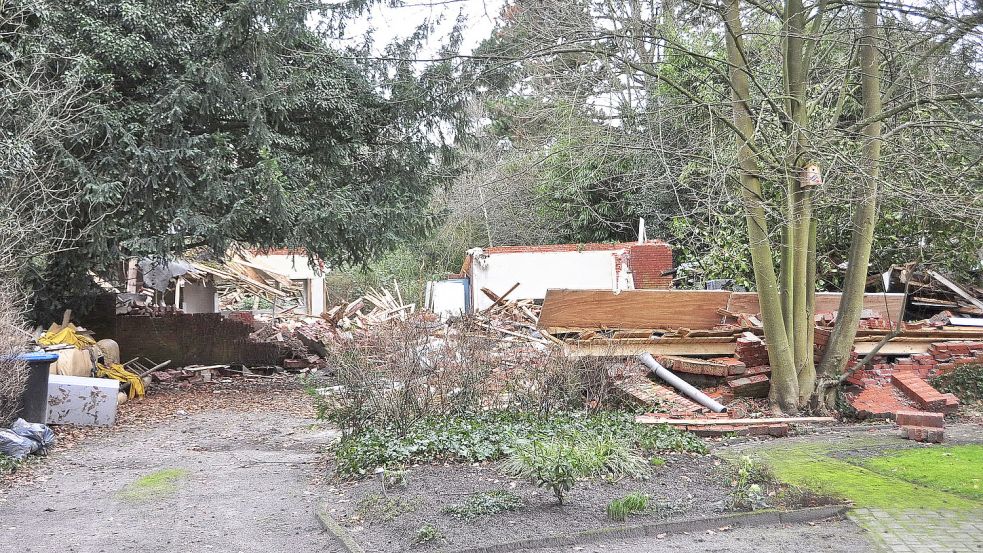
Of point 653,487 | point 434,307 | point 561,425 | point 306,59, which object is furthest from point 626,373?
point 434,307

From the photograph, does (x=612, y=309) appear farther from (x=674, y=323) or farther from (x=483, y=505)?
(x=483, y=505)

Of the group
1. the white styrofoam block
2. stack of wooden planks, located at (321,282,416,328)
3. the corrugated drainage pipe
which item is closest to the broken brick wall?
stack of wooden planks, located at (321,282,416,328)

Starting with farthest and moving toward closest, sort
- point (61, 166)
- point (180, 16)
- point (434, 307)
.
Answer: point (434, 307) < point (180, 16) < point (61, 166)

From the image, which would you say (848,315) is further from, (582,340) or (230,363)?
(230,363)

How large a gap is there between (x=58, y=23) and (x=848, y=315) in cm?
1277

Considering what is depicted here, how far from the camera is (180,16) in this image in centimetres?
1426

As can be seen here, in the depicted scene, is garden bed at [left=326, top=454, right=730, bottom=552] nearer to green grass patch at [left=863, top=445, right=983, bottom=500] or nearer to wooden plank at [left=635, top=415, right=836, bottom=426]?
green grass patch at [left=863, top=445, right=983, bottom=500]

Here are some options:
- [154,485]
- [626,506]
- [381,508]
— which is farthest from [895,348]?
[154,485]

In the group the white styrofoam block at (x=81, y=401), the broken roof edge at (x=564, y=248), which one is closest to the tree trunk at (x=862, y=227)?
the white styrofoam block at (x=81, y=401)

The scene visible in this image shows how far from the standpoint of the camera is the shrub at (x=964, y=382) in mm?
12047

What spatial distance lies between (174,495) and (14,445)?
2855 mm

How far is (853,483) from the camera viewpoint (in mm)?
6918

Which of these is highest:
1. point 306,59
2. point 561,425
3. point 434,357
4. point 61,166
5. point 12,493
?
point 306,59

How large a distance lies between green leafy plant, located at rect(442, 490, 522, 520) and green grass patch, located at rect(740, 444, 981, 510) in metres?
2.41
